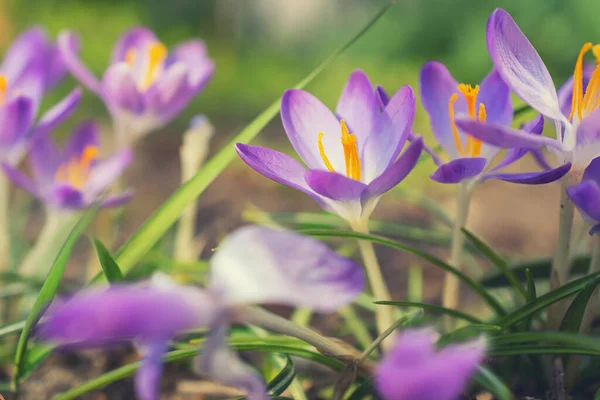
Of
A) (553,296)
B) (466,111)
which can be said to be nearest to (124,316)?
(553,296)

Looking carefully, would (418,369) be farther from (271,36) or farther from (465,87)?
(271,36)

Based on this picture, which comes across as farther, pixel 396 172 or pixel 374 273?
pixel 374 273

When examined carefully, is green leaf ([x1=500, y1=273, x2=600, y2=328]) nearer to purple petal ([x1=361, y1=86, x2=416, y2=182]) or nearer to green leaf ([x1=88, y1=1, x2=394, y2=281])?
purple petal ([x1=361, y1=86, x2=416, y2=182])

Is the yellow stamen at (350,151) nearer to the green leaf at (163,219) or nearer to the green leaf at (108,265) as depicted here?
the green leaf at (163,219)

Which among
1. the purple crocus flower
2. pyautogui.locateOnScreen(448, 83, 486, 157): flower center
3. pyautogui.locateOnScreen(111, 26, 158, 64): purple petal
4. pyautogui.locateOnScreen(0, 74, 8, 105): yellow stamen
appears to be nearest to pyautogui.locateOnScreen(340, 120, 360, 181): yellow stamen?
pyautogui.locateOnScreen(448, 83, 486, 157): flower center

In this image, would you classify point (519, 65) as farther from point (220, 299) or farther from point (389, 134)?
point (220, 299)
